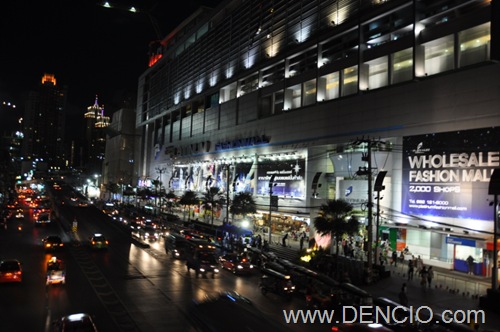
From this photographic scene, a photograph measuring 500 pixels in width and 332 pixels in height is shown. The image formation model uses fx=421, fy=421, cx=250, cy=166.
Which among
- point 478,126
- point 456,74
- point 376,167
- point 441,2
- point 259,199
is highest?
point 441,2

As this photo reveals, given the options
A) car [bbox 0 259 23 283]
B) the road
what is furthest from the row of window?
car [bbox 0 259 23 283]

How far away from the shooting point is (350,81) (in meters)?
45.5

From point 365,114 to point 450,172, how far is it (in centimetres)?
1174

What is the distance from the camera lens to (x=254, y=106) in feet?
207

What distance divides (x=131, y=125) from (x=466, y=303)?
138089 millimetres

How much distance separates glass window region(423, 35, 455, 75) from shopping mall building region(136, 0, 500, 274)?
88 millimetres

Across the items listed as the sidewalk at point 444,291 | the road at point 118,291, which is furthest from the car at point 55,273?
the sidewalk at point 444,291

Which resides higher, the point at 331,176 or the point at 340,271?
the point at 331,176

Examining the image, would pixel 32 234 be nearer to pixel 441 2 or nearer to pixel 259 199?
pixel 259 199

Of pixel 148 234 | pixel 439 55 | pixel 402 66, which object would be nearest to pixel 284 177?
pixel 148 234

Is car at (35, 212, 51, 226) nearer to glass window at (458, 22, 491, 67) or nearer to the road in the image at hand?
the road

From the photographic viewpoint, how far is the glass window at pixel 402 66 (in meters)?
38.8

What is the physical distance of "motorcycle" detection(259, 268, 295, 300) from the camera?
77.0ft

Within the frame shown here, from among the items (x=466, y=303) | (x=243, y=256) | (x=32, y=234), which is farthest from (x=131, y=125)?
(x=466, y=303)
